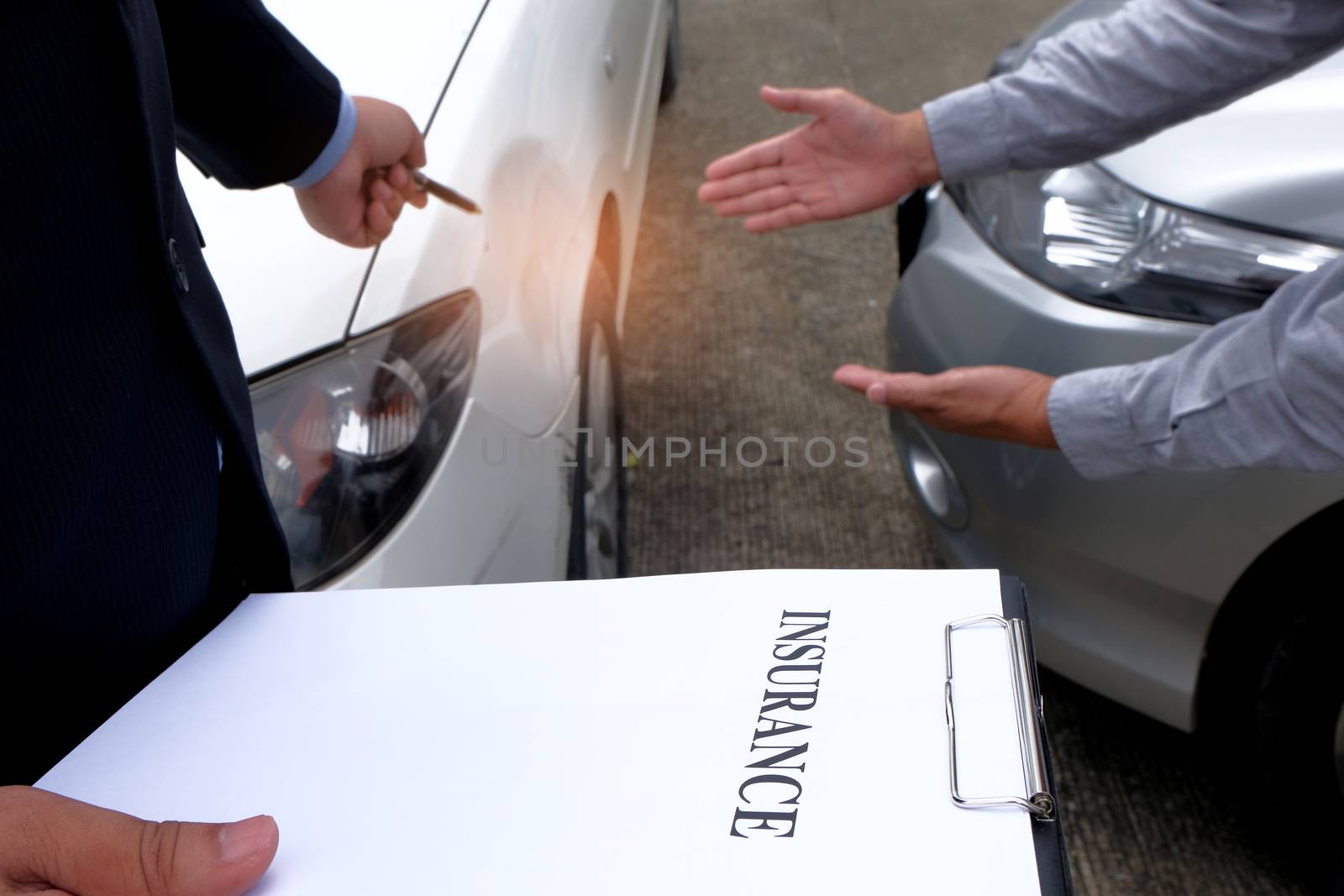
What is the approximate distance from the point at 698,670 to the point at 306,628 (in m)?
0.31

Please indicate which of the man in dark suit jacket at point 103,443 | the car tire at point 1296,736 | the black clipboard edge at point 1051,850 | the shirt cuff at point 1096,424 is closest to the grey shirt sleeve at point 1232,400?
the shirt cuff at point 1096,424

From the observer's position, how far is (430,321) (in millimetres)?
1282

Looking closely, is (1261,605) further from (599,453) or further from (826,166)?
(599,453)

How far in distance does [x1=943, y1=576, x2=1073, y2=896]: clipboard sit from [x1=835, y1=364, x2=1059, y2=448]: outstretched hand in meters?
0.85

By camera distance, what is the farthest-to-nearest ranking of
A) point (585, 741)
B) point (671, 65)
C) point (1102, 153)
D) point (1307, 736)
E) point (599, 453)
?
point (671, 65), point (599, 453), point (1102, 153), point (1307, 736), point (585, 741)

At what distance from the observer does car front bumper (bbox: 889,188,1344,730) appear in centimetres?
149

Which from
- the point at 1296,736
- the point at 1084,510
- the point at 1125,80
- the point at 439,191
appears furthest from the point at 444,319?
the point at 1296,736

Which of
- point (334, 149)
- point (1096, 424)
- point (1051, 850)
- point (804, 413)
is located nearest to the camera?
point (1051, 850)

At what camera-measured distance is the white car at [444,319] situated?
1.13 meters

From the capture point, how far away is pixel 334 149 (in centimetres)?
127

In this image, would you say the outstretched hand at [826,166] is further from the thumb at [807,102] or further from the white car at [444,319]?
the white car at [444,319]

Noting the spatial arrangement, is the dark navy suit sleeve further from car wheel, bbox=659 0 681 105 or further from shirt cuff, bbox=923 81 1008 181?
car wheel, bbox=659 0 681 105

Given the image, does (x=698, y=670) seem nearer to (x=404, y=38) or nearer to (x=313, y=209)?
(x=313, y=209)

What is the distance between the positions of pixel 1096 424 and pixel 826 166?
0.76 metres
